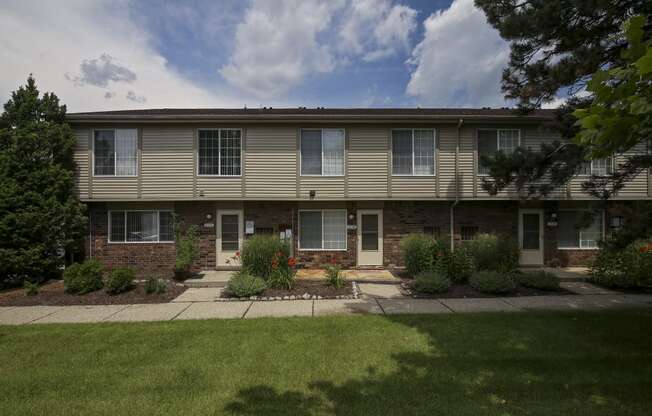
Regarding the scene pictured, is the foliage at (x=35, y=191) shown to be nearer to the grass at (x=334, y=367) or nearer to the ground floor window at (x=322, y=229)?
the grass at (x=334, y=367)

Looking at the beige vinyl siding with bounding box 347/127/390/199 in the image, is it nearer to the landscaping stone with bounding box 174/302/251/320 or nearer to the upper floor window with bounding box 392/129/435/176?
the upper floor window with bounding box 392/129/435/176

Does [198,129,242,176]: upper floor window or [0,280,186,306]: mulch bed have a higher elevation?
[198,129,242,176]: upper floor window

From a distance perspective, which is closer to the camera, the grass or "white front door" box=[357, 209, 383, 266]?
the grass

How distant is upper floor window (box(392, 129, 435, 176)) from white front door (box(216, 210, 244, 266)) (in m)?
5.96

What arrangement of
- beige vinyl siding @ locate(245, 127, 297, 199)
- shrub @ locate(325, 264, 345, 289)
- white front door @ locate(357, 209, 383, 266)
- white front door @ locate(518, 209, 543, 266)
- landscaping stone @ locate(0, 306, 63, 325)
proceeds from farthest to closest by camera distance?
white front door @ locate(518, 209, 543, 266) → white front door @ locate(357, 209, 383, 266) → beige vinyl siding @ locate(245, 127, 297, 199) → shrub @ locate(325, 264, 345, 289) → landscaping stone @ locate(0, 306, 63, 325)

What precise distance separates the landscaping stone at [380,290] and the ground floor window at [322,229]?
2.73m

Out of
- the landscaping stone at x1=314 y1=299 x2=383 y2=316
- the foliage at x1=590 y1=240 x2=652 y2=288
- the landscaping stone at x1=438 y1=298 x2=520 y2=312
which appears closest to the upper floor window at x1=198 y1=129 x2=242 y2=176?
A: the landscaping stone at x1=314 y1=299 x2=383 y2=316

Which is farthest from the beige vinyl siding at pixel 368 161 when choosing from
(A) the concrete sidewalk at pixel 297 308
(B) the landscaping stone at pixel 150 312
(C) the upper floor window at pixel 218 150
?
(B) the landscaping stone at pixel 150 312

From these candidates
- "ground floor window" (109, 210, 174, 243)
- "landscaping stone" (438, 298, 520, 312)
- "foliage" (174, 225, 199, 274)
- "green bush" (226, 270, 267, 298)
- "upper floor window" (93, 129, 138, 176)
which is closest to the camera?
"landscaping stone" (438, 298, 520, 312)

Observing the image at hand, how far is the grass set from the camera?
10.3 ft

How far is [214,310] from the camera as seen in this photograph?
6.62 m

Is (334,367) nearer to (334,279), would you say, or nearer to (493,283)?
(334,279)

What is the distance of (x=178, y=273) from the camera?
9.66 m

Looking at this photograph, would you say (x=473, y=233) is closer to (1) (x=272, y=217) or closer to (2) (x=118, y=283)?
(1) (x=272, y=217)
